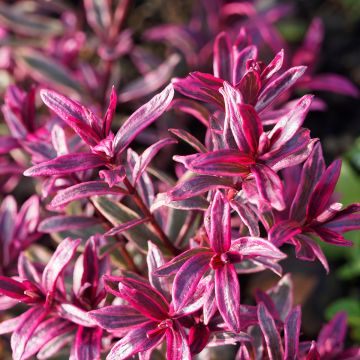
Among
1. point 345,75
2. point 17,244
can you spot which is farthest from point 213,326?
point 345,75

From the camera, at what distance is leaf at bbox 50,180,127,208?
2.75ft

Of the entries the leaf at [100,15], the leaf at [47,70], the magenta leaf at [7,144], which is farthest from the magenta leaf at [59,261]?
the leaf at [100,15]

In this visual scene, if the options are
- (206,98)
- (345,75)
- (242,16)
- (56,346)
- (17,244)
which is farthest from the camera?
(345,75)

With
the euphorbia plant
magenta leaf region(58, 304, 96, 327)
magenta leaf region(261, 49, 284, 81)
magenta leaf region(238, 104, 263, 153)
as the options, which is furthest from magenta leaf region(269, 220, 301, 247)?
magenta leaf region(58, 304, 96, 327)

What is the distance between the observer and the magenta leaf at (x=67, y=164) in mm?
817

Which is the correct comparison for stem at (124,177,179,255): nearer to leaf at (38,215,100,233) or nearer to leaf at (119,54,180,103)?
leaf at (38,215,100,233)

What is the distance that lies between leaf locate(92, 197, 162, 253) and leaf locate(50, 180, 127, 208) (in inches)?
6.0

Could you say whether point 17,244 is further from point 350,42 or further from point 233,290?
point 350,42

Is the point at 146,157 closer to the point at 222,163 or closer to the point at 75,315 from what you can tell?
the point at 222,163

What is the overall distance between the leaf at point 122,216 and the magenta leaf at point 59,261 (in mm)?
119

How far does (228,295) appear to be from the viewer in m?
0.81

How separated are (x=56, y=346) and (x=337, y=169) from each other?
583 millimetres

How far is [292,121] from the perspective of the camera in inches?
31.0

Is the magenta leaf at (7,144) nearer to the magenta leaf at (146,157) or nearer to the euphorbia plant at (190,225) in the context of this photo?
the euphorbia plant at (190,225)
